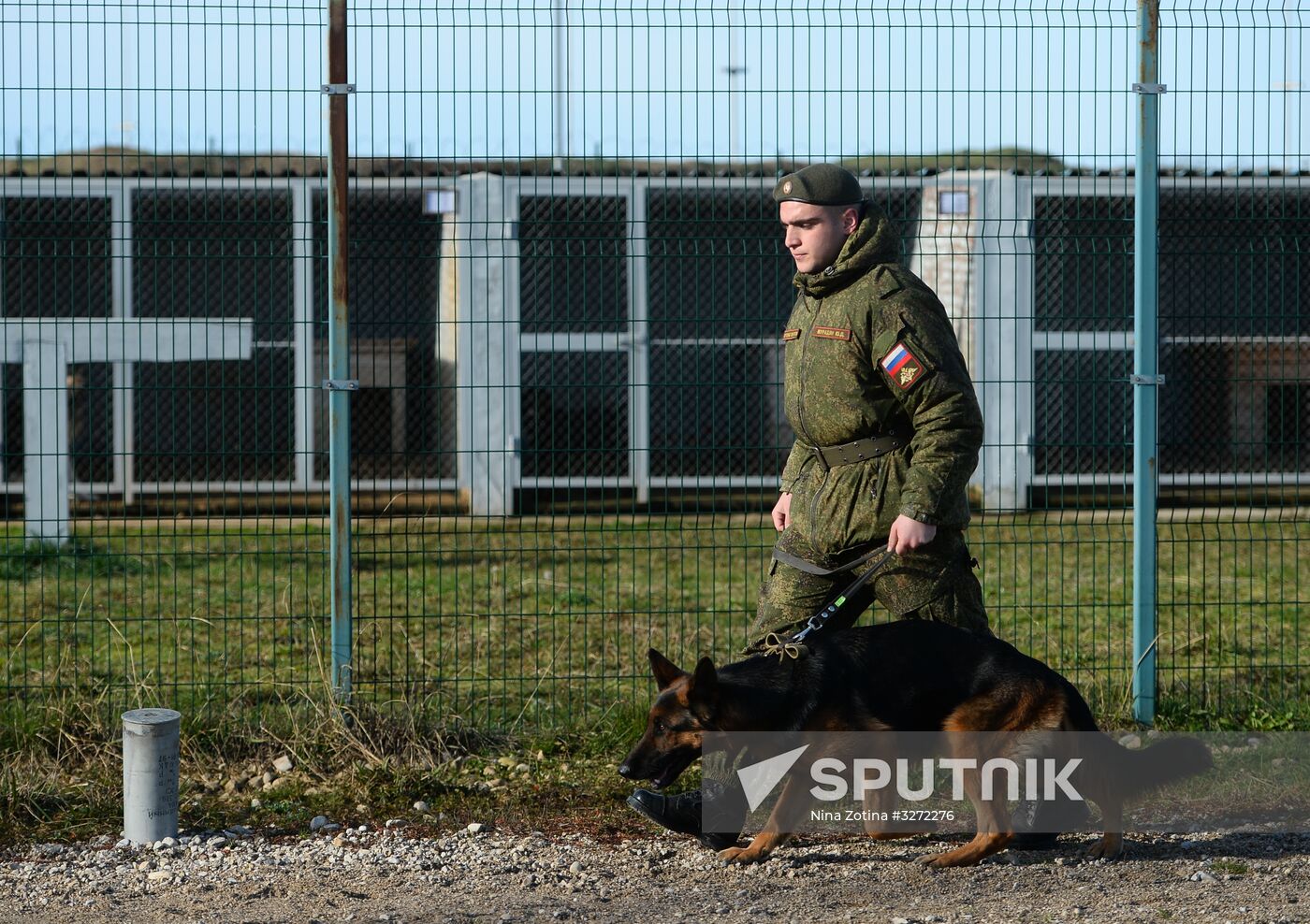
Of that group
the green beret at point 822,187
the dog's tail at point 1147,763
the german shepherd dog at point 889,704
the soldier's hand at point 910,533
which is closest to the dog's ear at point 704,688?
the german shepherd dog at point 889,704

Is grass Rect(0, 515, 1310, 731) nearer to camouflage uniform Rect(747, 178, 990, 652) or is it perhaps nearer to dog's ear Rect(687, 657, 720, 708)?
camouflage uniform Rect(747, 178, 990, 652)

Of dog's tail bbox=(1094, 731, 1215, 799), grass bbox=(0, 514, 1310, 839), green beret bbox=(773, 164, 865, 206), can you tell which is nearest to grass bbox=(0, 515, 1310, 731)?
grass bbox=(0, 514, 1310, 839)

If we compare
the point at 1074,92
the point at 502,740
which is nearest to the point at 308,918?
the point at 502,740

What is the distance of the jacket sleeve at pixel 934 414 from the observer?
4.25 metres

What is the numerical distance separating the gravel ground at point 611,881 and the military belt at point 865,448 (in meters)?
1.16

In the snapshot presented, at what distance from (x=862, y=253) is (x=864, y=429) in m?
0.51

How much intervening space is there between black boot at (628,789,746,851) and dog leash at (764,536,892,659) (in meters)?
0.45

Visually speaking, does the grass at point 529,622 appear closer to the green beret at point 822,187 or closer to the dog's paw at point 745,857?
the dog's paw at point 745,857

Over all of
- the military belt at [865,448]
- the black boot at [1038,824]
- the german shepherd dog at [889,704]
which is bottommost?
the black boot at [1038,824]

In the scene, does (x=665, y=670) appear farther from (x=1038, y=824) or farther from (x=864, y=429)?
(x=1038, y=824)

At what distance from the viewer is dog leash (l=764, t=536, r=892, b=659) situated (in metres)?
4.34

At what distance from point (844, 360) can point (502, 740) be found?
84.6 inches

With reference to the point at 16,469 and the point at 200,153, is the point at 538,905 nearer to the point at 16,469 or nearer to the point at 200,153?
the point at 200,153

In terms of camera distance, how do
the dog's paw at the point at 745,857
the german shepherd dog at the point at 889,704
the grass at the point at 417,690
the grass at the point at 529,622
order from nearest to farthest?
the german shepherd dog at the point at 889,704, the dog's paw at the point at 745,857, the grass at the point at 417,690, the grass at the point at 529,622
